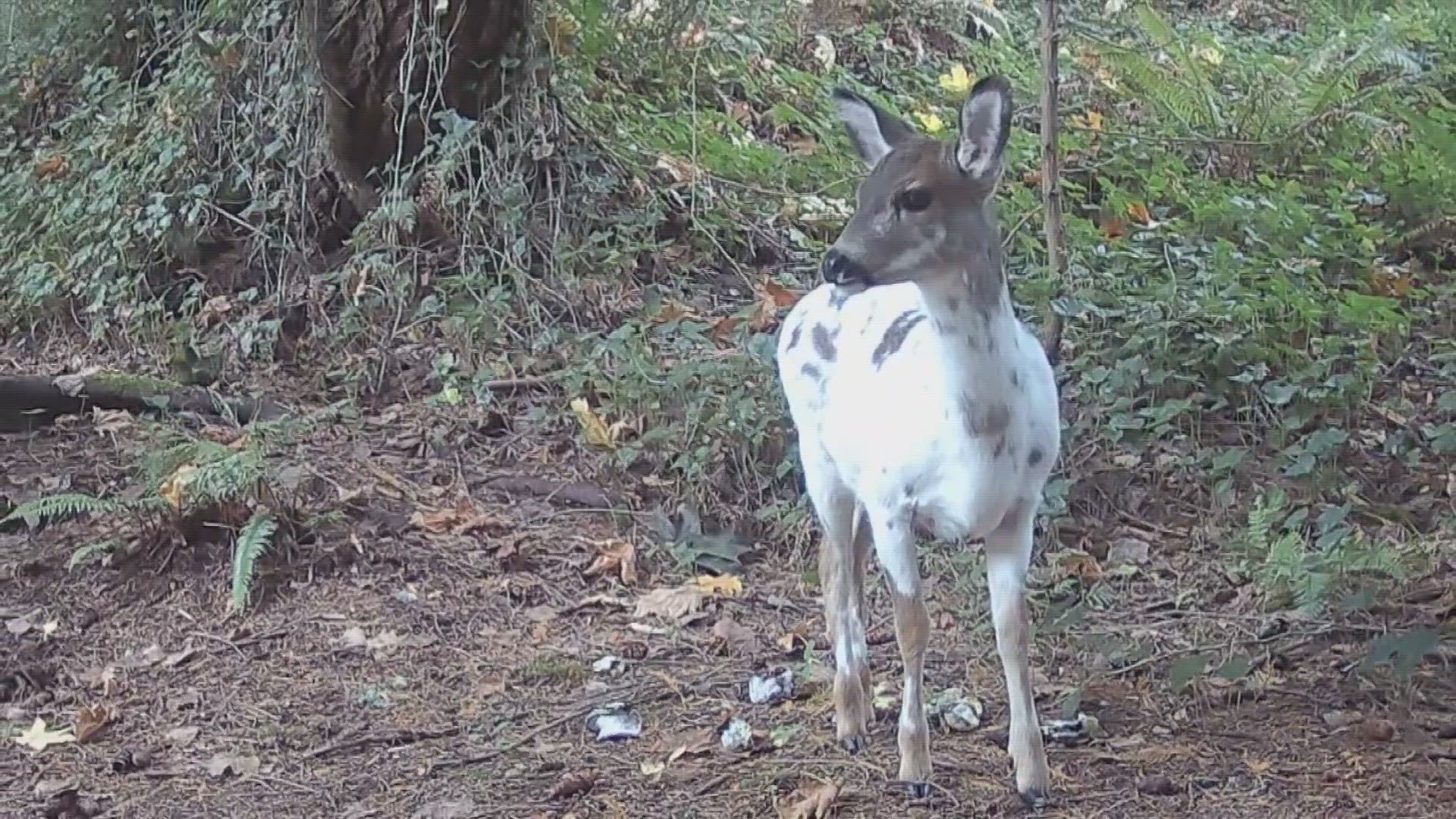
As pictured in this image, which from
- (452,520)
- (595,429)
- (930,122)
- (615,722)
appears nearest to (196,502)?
(452,520)

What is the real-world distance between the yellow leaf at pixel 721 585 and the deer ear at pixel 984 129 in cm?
208

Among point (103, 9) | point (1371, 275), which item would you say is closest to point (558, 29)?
point (103, 9)

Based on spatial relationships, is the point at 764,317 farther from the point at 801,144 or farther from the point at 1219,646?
the point at 1219,646

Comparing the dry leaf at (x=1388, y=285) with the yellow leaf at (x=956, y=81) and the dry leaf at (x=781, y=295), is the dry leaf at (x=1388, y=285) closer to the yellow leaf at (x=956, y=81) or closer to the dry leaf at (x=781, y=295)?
the dry leaf at (x=781, y=295)

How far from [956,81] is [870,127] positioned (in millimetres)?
5997

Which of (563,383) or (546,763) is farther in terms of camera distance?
(563,383)

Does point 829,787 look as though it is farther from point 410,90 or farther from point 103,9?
point 103,9

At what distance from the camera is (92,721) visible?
4746 mm

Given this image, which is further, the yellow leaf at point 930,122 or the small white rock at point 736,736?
the yellow leaf at point 930,122

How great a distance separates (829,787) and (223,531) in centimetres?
→ 248

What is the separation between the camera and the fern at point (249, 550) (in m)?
5.37

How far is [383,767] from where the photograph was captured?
443cm

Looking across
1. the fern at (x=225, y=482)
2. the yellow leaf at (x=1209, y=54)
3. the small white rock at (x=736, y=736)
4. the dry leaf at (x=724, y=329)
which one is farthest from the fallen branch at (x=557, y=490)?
the yellow leaf at (x=1209, y=54)

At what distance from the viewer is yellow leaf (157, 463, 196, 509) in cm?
564
